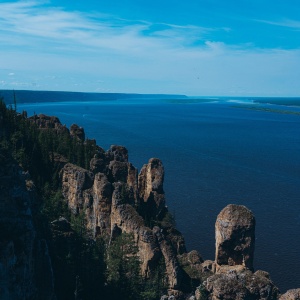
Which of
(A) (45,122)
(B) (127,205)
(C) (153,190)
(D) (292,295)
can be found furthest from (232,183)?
(D) (292,295)

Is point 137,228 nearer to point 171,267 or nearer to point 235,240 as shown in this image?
point 171,267

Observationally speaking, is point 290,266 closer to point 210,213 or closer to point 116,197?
point 210,213

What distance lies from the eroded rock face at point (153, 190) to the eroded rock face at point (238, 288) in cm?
2661

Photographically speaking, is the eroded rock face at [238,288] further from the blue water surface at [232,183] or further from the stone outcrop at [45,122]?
the stone outcrop at [45,122]

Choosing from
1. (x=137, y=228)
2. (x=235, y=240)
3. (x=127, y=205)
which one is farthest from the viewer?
(x=127, y=205)

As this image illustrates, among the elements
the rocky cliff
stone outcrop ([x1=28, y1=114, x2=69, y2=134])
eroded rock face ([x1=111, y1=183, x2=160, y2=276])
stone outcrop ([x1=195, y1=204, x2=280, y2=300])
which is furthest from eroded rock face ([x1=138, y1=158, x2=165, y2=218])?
stone outcrop ([x1=28, y1=114, x2=69, y2=134])

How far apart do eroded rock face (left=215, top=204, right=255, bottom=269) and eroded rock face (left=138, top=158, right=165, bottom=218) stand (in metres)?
19.4

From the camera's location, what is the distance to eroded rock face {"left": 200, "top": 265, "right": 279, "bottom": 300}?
2341 cm

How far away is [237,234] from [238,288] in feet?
28.2

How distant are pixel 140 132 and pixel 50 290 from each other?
158483 millimetres

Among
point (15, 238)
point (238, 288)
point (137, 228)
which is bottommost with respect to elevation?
point (137, 228)

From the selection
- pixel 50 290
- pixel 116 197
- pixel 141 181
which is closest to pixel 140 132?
pixel 141 181

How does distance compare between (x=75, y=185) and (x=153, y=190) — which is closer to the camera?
(x=75, y=185)

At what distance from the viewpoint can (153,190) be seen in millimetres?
53531
